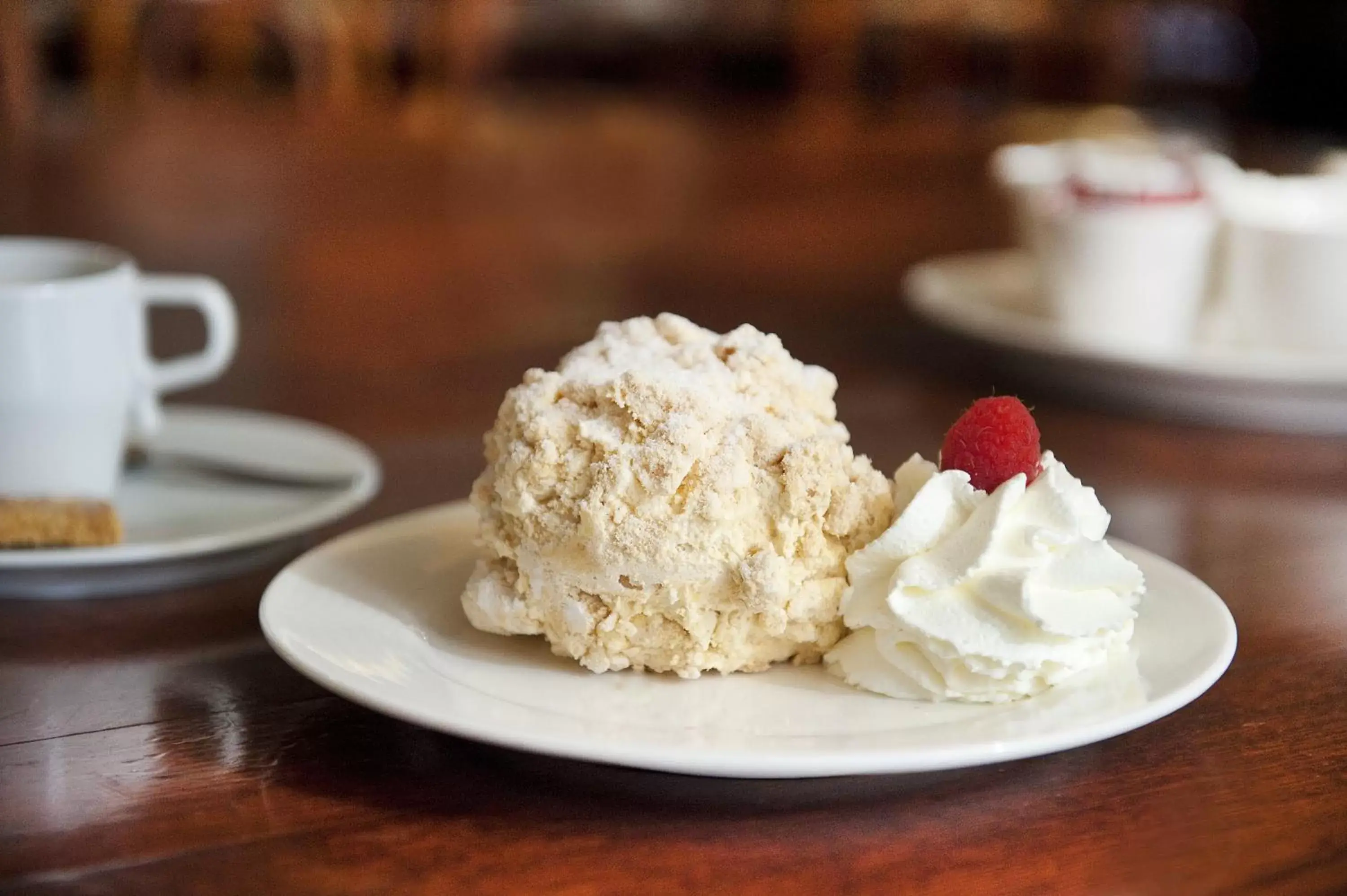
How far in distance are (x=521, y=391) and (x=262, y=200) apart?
4.96 feet

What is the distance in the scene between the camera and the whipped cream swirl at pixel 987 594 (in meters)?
0.66

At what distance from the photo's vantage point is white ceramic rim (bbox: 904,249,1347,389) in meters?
1.23

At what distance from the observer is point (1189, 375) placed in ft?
4.14

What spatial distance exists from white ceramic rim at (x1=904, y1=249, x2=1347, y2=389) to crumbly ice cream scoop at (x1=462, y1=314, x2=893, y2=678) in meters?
0.61

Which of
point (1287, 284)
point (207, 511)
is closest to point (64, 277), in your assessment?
point (207, 511)

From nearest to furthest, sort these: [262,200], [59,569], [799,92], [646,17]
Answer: [59,569]
[262,200]
[799,92]
[646,17]

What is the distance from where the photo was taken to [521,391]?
739mm

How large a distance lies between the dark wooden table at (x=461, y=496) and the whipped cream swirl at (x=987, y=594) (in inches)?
1.8

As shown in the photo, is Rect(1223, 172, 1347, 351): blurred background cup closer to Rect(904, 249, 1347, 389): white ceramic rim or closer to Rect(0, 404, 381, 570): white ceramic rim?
Rect(904, 249, 1347, 389): white ceramic rim

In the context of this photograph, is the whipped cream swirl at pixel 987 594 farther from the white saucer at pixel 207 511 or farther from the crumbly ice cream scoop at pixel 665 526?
the white saucer at pixel 207 511

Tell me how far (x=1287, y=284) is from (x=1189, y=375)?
143mm

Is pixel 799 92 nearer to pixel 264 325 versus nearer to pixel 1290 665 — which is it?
pixel 264 325

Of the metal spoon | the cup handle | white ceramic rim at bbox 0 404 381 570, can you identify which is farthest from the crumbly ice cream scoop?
the cup handle

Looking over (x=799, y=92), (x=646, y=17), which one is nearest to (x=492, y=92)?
(x=799, y=92)
